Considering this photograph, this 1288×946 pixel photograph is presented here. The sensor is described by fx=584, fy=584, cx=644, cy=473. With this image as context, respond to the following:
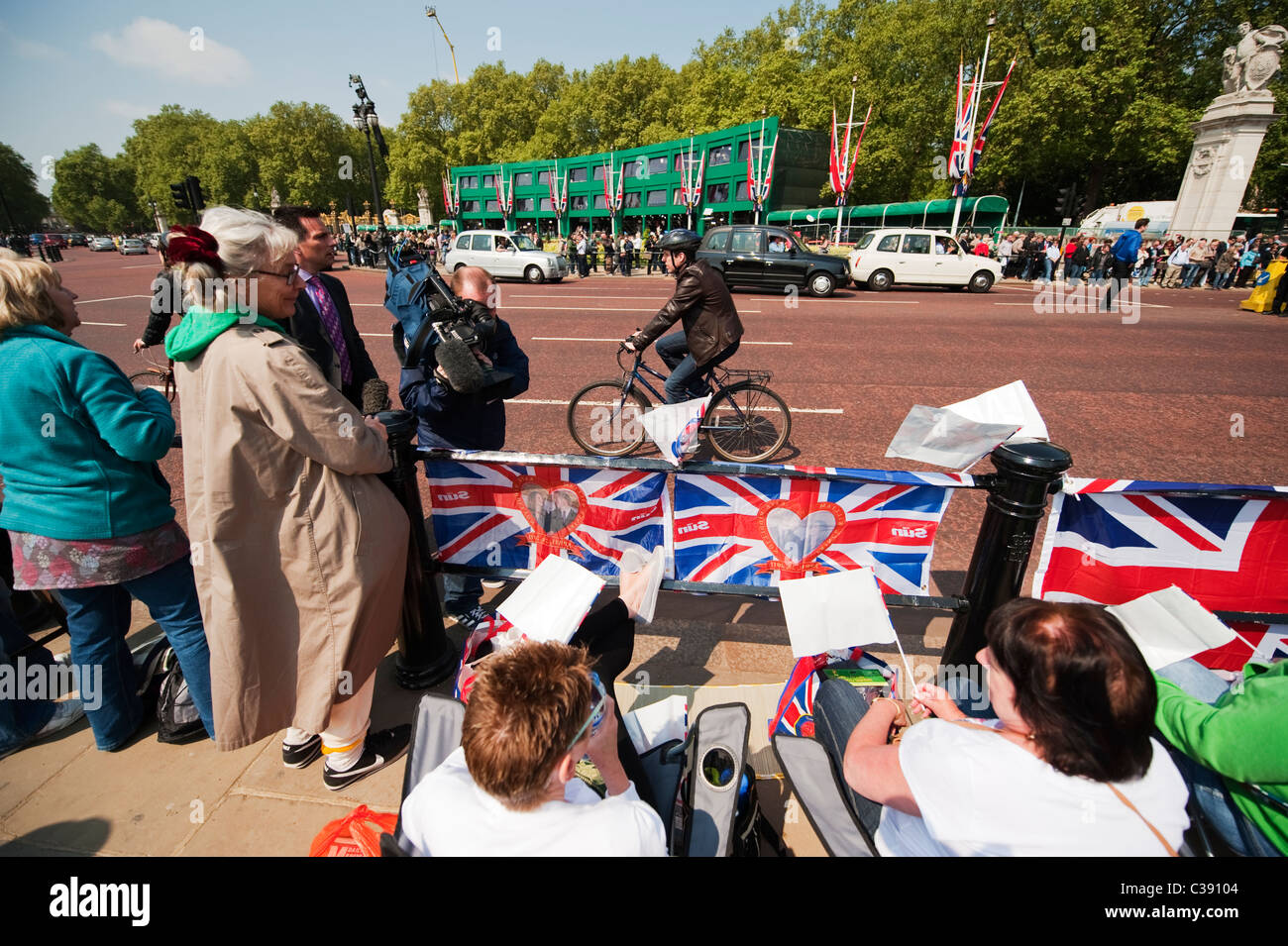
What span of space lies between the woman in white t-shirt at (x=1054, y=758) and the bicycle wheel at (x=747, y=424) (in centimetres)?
395

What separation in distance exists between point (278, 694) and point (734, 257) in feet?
54.8

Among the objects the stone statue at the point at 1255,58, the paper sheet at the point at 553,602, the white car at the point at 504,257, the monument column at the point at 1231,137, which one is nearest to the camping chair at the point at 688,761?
the paper sheet at the point at 553,602

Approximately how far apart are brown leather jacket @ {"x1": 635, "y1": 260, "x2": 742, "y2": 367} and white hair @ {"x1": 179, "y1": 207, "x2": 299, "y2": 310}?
347cm

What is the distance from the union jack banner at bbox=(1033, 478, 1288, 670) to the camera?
7.01ft

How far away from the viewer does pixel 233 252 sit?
1.79 meters

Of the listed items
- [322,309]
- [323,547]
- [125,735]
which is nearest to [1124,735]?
[323,547]

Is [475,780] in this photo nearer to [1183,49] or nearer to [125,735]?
[125,735]

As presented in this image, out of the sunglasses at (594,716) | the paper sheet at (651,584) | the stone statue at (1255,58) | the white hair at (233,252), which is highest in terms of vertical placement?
the stone statue at (1255,58)

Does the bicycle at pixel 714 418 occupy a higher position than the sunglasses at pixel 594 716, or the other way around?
the sunglasses at pixel 594 716

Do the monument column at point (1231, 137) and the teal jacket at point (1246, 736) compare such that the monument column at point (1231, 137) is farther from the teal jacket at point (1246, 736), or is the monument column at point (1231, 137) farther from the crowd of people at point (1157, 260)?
the teal jacket at point (1246, 736)

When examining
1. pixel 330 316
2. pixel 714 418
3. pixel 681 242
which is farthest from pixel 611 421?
pixel 330 316

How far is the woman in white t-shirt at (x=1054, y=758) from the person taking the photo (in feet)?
3.92

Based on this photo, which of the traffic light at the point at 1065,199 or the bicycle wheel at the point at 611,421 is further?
the traffic light at the point at 1065,199

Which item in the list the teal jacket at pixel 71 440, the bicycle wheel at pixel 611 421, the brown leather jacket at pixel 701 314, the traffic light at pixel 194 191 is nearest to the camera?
the teal jacket at pixel 71 440
